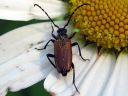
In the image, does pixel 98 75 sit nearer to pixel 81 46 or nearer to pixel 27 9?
pixel 81 46

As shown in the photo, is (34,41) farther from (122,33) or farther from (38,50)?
(122,33)

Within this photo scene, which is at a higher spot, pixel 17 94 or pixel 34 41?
pixel 34 41

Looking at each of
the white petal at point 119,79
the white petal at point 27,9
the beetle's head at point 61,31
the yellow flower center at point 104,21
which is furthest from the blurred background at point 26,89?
the white petal at point 119,79

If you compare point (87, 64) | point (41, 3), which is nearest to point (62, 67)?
point (87, 64)

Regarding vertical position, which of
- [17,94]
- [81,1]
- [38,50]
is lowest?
[17,94]

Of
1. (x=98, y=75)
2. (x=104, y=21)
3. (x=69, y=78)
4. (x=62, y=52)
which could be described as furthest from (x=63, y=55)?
(x=104, y=21)

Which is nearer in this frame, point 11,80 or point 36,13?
point 11,80
